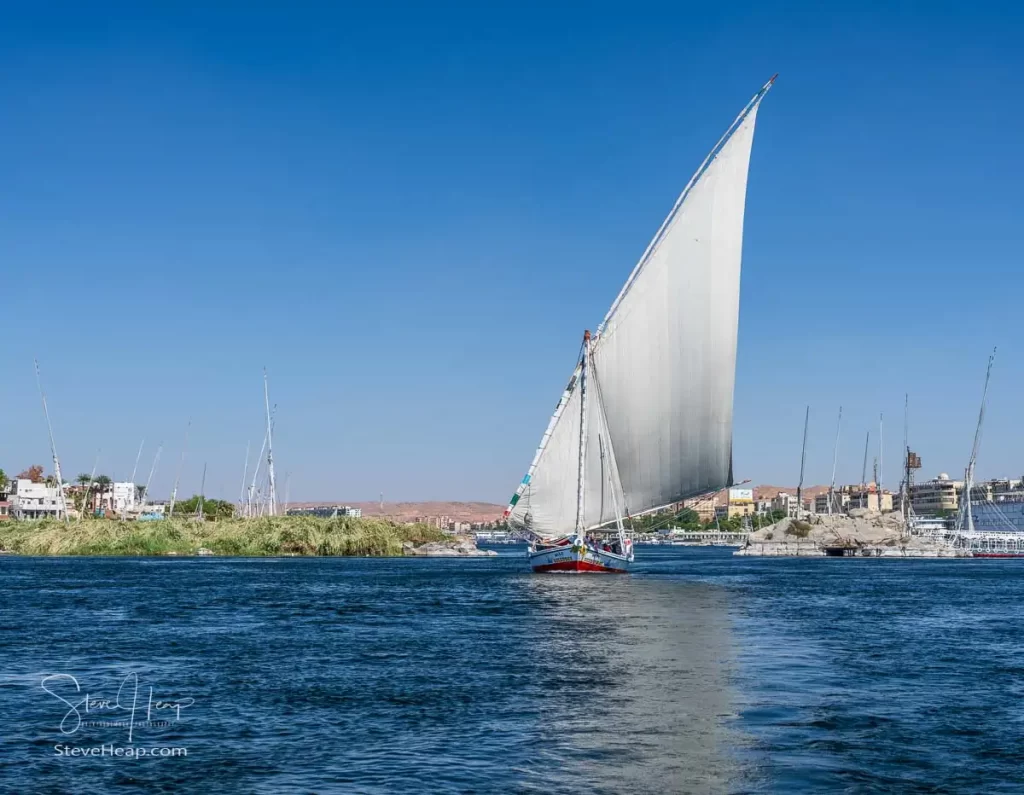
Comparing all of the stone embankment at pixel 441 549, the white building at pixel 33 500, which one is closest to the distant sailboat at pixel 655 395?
the stone embankment at pixel 441 549

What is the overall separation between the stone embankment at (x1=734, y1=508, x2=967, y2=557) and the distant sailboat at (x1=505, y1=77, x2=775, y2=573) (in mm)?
96100

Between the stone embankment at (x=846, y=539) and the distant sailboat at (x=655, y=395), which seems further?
the stone embankment at (x=846, y=539)

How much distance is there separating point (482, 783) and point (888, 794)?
5.12m

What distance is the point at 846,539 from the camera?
15238cm

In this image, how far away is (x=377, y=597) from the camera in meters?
48.3

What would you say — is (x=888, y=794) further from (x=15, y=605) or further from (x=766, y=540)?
(x=766, y=540)

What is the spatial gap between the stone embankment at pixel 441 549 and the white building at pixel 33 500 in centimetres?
7759

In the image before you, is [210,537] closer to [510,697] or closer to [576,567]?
[576,567]

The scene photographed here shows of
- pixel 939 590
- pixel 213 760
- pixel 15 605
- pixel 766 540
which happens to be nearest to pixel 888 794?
pixel 213 760

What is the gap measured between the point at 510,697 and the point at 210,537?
90.0 metres

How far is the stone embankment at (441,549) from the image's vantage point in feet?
380

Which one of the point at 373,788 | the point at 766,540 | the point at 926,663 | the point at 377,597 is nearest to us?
the point at 373,788

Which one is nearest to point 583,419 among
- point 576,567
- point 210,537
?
point 576,567

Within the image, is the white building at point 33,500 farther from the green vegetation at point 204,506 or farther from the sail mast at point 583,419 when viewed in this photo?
the sail mast at point 583,419
